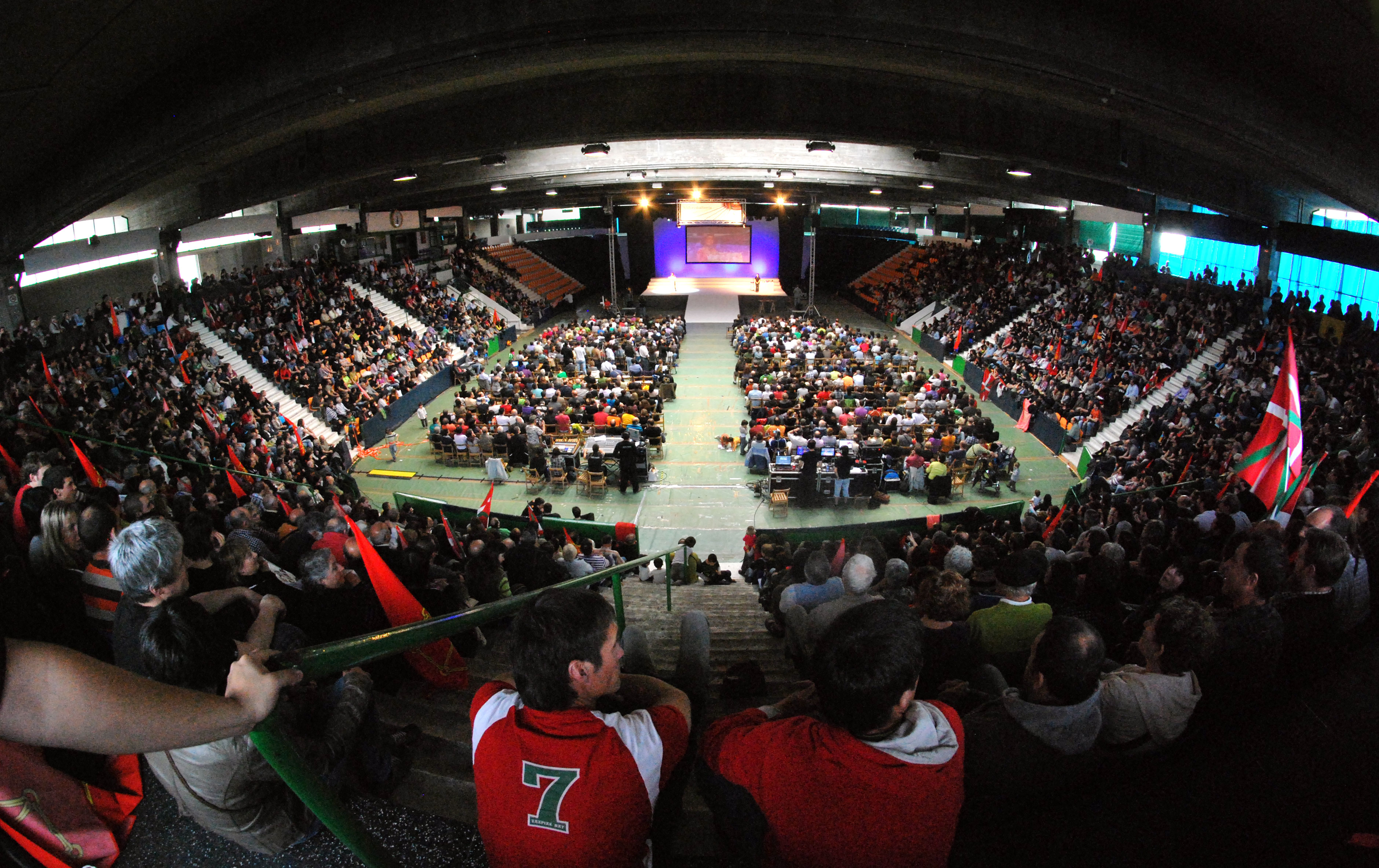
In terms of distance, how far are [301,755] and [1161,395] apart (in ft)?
67.5

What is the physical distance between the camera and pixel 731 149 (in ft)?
63.9

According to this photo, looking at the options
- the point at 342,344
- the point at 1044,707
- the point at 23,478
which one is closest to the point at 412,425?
the point at 342,344

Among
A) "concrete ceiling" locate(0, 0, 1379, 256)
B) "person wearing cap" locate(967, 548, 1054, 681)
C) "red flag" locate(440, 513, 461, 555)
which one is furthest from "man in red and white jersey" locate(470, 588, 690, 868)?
"concrete ceiling" locate(0, 0, 1379, 256)

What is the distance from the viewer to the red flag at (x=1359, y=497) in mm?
5793

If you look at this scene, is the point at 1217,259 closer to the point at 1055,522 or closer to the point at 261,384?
the point at 1055,522

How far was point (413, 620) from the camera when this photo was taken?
3.85m

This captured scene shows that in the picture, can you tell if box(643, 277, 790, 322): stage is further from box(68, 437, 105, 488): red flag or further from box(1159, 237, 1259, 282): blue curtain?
box(68, 437, 105, 488): red flag

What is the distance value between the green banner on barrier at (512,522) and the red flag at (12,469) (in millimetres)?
4546

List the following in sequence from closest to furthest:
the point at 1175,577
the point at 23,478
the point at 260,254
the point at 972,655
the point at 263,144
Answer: the point at 972,655 < the point at 1175,577 < the point at 23,478 < the point at 263,144 < the point at 260,254

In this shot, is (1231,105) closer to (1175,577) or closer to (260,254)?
(1175,577)

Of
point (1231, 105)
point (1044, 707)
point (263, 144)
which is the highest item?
point (263, 144)

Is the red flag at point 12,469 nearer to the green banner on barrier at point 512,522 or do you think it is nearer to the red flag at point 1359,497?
the green banner on barrier at point 512,522

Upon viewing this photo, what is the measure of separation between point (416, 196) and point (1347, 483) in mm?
28408

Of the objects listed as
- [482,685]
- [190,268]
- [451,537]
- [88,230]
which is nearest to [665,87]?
[451,537]
